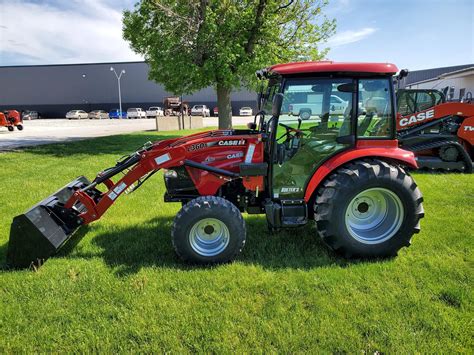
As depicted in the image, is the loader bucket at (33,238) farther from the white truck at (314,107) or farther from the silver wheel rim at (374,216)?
the silver wheel rim at (374,216)

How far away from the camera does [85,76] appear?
2229 inches

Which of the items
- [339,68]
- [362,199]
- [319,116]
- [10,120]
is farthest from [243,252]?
[10,120]

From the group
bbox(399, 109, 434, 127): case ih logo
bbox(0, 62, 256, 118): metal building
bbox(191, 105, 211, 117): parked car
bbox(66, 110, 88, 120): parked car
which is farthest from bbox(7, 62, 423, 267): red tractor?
bbox(0, 62, 256, 118): metal building

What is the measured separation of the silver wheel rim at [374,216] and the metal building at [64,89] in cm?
5527

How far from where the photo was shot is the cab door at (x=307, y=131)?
4.06 m

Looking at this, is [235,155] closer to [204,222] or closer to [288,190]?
[288,190]

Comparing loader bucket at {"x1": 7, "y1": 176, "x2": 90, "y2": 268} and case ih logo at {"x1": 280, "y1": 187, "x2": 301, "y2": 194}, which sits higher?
case ih logo at {"x1": 280, "y1": 187, "x2": 301, "y2": 194}

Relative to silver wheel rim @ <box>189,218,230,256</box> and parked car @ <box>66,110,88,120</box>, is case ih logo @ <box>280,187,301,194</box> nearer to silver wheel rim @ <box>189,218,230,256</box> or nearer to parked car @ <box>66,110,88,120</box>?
silver wheel rim @ <box>189,218,230,256</box>

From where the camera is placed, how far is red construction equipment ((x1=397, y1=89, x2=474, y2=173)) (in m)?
9.14

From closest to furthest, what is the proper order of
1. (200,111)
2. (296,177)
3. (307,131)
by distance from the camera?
(307,131), (296,177), (200,111)

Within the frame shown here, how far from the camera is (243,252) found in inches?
173

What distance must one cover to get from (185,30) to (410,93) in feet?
27.1

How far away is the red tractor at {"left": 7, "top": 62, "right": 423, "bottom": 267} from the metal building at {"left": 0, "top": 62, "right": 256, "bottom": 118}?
54604 mm

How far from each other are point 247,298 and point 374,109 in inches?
101
